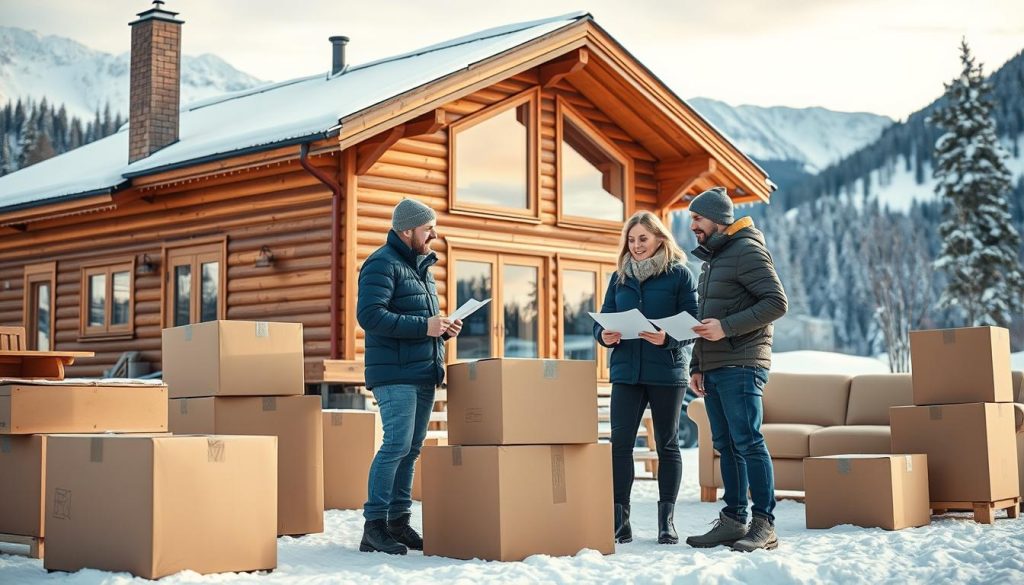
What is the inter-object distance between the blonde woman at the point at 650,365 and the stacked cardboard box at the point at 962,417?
85.2 inches

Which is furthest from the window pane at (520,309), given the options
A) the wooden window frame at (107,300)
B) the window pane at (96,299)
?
the window pane at (96,299)

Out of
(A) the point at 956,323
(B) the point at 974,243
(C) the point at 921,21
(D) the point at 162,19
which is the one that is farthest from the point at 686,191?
(A) the point at 956,323

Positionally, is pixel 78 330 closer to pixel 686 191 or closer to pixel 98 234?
pixel 98 234

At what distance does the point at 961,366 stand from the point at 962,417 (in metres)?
0.32

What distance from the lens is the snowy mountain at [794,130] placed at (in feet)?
577

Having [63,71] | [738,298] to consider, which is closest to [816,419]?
[738,298]

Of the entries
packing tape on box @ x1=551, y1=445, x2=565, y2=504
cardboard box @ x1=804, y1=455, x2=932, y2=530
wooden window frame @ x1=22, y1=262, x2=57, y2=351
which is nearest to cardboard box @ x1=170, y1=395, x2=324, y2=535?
packing tape on box @ x1=551, y1=445, x2=565, y2=504

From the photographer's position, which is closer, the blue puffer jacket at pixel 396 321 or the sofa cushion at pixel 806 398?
→ the blue puffer jacket at pixel 396 321

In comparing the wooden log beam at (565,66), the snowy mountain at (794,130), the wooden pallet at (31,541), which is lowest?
the wooden pallet at (31,541)

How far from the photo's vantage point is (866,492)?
727 centimetres

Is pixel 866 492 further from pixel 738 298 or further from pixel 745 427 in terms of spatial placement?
pixel 738 298

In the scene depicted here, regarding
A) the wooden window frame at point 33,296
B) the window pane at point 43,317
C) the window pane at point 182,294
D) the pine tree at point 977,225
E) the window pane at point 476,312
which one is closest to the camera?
the window pane at point 476,312

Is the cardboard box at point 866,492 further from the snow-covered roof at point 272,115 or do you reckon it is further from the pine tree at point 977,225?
the pine tree at point 977,225

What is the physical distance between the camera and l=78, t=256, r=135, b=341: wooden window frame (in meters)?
14.1
